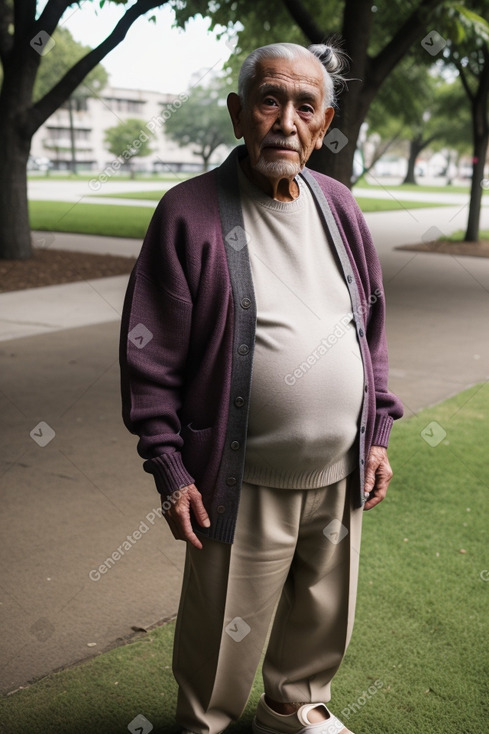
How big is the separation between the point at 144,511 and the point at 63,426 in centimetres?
152

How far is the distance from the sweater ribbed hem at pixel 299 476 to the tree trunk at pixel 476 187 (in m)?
16.6

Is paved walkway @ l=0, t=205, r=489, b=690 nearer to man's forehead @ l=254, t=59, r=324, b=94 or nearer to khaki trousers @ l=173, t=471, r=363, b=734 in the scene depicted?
khaki trousers @ l=173, t=471, r=363, b=734

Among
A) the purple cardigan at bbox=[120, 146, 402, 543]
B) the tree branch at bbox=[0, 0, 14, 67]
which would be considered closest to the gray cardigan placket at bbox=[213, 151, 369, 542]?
the purple cardigan at bbox=[120, 146, 402, 543]

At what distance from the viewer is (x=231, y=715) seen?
2.56 meters

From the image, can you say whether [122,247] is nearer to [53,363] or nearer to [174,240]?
[53,363]

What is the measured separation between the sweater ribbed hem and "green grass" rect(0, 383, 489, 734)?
1.01 metres

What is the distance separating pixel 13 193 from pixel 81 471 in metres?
9.34

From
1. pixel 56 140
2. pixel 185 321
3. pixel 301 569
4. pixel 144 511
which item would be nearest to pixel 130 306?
pixel 185 321

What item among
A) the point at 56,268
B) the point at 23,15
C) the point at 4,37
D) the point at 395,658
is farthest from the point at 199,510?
the point at 4,37

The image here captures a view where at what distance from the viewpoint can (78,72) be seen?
12.4 m

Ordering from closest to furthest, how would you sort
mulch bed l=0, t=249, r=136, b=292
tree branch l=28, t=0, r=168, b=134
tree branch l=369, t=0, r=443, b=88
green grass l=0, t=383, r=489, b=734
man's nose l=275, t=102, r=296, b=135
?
man's nose l=275, t=102, r=296, b=135 → green grass l=0, t=383, r=489, b=734 → tree branch l=369, t=0, r=443, b=88 → tree branch l=28, t=0, r=168, b=134 → mulch bed l=0, t=249, r=136, b=292

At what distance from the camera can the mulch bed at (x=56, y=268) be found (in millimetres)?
12039

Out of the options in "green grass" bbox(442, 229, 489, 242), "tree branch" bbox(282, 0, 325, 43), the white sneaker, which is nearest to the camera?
the white sneaker

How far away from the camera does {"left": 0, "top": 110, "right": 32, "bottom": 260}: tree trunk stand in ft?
43.1
